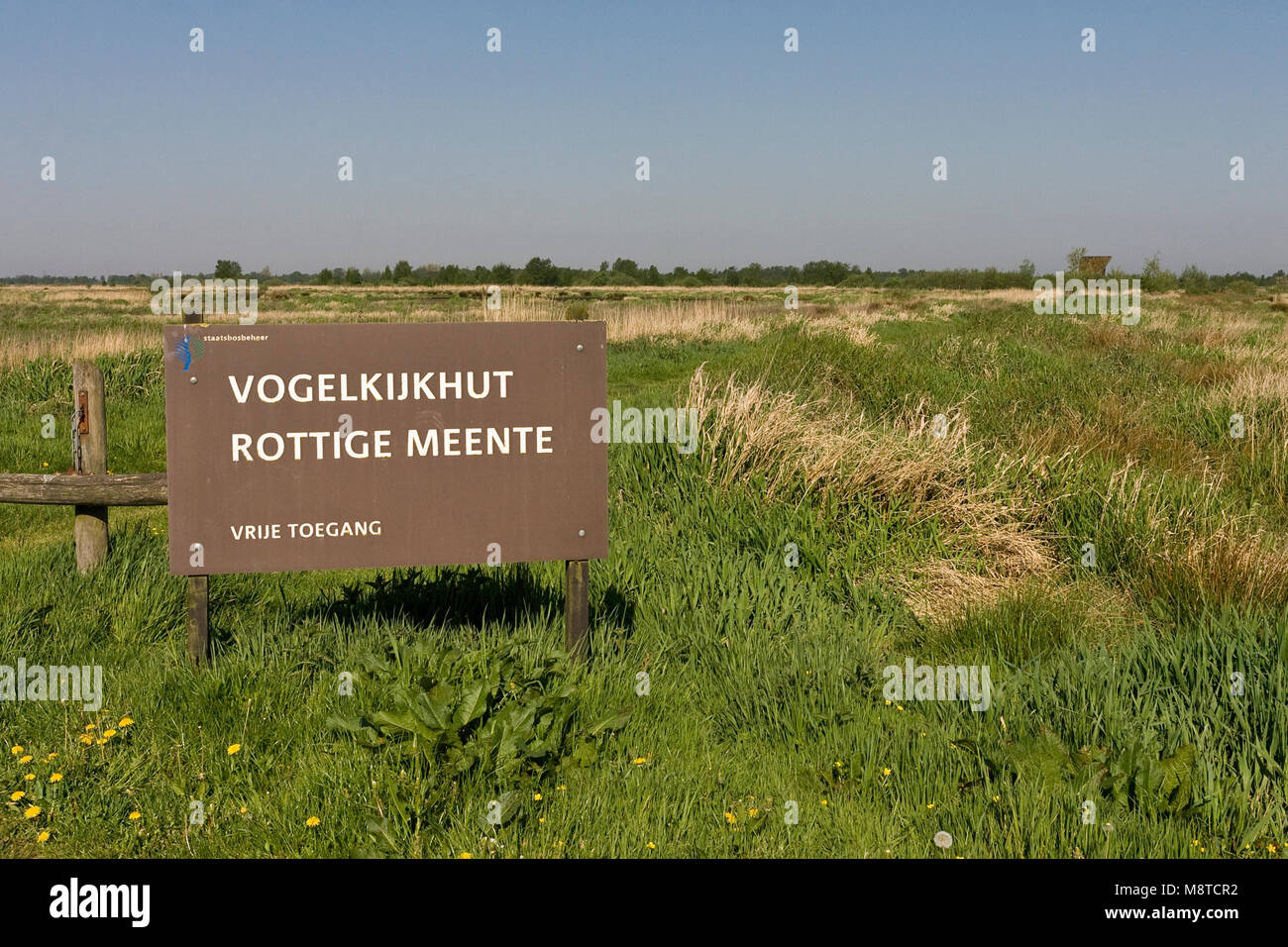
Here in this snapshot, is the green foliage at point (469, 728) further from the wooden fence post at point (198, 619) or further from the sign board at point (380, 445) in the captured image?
the wooden fence post at point (198, 619)

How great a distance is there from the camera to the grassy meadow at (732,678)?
10.8 feet

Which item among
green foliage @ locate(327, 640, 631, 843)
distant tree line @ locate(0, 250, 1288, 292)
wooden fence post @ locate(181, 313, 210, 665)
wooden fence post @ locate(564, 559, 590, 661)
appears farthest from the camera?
distant tree line @ locate(0, 250, 1288, 292)

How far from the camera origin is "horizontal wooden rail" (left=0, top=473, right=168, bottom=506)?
16.8 feet

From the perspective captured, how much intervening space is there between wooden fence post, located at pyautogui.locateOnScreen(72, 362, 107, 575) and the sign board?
5.13 ft

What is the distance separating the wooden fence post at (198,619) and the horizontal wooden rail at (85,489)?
3.53 feet

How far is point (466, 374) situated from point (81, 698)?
211cm

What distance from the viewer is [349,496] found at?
4.27 metres

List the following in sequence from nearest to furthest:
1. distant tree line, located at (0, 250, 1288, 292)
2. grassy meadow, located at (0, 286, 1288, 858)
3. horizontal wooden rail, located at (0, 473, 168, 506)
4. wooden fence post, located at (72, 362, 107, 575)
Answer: grassy meadow, located at (0, 286, 1288, 858) → horizontal wooden rail, located at (0, 473, 168, 506) → wooden fence post, located at (72, 362, 107, 575) → distant tree line, located at (0, 250, 1288, 292)

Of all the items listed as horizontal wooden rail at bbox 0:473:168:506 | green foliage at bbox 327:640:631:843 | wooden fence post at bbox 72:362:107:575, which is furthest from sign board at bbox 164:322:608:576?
wooden fence post at bbox 72:362:107:575

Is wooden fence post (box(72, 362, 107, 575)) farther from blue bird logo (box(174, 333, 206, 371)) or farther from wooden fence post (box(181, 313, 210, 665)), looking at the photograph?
Answer: blue bird logo (box(174, 333, 206, 371))

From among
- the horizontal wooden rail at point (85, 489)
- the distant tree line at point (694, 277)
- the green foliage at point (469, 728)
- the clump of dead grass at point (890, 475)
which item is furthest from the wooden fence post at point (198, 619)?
the distant tree line at point (694, 277)
